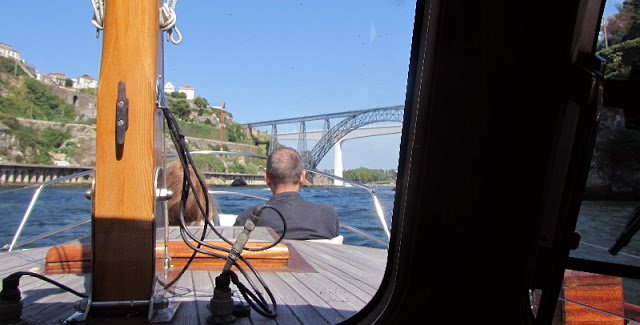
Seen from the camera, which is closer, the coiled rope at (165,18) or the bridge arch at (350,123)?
the bridge arch at (350,123)

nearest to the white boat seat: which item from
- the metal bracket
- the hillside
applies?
the metal bracket

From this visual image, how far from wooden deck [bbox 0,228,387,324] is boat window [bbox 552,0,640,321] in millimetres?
973

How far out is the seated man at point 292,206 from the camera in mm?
2959

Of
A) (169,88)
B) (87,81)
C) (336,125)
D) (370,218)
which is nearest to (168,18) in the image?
(169,88)

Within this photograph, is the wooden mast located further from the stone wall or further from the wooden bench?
the stone wall

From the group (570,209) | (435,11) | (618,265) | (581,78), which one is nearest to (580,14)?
(581,78)

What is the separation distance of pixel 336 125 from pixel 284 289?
86 centimetres

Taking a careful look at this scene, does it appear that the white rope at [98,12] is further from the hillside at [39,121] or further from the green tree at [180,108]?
the hillside at [39,121]

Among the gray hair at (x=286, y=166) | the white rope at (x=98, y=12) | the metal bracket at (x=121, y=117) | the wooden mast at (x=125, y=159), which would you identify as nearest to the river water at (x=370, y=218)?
the gray hair at (x=286, y=166)

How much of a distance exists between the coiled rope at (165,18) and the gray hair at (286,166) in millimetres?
1263

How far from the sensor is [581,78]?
954 millimetres

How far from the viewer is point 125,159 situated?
157cm

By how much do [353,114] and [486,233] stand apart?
600 mm

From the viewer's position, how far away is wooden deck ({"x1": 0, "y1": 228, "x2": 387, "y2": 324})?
1.78m
